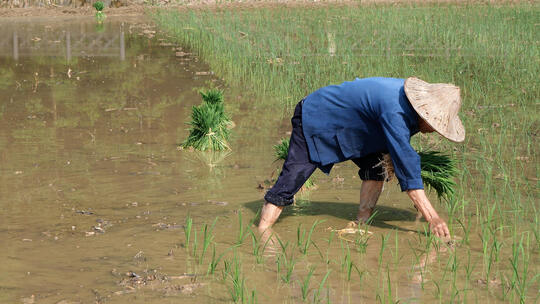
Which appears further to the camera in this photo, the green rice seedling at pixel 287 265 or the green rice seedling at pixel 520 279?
the green rice seedling at pixel 287 265

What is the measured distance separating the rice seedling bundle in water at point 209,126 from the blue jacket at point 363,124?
2199 millimetres

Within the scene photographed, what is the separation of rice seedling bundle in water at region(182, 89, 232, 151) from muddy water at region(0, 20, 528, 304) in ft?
0.42

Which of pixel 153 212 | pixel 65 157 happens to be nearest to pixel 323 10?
pixel 65 157

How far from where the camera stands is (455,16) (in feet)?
40.3

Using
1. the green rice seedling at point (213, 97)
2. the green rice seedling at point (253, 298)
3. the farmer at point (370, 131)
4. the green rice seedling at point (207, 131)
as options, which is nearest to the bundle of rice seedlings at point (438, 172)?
the farmer at point (370, 131)

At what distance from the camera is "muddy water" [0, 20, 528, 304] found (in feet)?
11.8

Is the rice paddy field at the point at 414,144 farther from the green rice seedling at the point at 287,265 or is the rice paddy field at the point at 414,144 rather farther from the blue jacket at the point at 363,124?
the blue jacket at the point at 363,124

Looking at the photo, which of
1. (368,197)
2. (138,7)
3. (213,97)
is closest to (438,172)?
(368,197)

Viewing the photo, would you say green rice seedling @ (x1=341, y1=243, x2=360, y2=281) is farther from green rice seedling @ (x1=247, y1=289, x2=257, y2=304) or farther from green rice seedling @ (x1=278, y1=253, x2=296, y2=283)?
green rice seedling @ (x1=247, y1=289, x2=257, y2=304)

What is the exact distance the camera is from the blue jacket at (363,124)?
3.85 metres

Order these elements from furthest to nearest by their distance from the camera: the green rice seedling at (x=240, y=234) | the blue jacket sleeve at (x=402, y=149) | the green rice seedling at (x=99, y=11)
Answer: the green rice seedling at (x=99, y=11)
the green rice seedling at (x=240, y=234)
the blue jacket sleeve at (x=402, y=149)

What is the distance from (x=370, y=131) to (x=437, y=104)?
41 cm

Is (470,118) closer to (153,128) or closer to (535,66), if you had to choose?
(535,66)

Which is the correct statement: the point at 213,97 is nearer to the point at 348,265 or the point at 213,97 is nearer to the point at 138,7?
the point at 348,265
